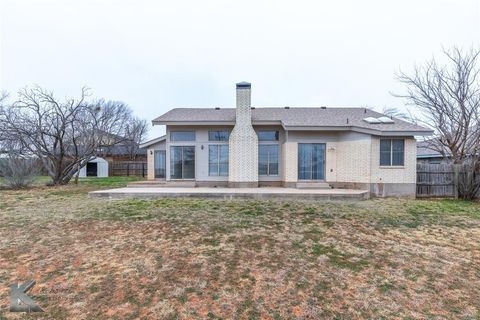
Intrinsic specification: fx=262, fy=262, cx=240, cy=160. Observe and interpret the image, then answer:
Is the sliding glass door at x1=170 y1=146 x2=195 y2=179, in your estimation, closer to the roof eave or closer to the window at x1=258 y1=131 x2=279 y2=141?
the window at x1=258 y1=131 x2=279 y2=141

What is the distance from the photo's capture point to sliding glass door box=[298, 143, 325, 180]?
13031 millimetres

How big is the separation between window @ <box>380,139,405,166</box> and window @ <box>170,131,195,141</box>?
912 cm

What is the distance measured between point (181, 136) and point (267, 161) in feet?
15.5

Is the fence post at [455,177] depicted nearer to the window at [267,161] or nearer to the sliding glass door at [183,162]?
the window at [267,161]

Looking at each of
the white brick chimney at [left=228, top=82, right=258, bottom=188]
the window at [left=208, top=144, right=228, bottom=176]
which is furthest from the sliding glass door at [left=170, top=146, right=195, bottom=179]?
the white brick chimney at [left=228, top=82, right=258, bottom=188]

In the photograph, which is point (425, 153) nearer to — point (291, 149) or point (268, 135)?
point (291, 149)

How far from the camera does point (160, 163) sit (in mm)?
15500

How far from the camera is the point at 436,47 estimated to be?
14648 mm

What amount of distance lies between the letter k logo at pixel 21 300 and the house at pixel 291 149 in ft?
32.5

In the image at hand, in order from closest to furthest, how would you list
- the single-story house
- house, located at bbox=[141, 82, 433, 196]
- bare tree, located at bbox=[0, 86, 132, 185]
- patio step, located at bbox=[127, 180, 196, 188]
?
house, located at bbox=[141, 82, 433, 196] → patio step, located at bbox=[127, 180, 196, 188] → bare tree, located at bbox=[0, 86, 132, 185] → the single-story house

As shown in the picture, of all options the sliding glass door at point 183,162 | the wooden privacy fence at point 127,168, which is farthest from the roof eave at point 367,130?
the wooden privacy fence at point 127,168

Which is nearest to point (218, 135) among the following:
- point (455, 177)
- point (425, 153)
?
point (455, 177)

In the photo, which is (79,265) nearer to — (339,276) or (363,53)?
(339,276)

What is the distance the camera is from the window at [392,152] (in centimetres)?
1145
